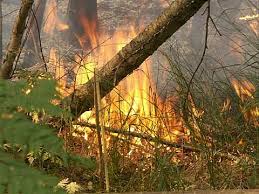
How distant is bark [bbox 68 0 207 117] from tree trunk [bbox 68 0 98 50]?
407 centimetres

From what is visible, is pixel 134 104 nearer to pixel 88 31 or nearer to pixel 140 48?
pixel 140 48

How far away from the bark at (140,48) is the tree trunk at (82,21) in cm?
407

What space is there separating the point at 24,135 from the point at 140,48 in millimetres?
1734

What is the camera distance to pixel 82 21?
22.7 ft

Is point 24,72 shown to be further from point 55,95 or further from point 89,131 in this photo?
point 55,95

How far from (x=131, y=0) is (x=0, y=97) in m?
7.60

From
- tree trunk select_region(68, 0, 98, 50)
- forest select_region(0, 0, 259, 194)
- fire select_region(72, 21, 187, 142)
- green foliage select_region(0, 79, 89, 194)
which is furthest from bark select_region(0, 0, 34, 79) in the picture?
tree trunk select_region(68, 0, 98, 50)

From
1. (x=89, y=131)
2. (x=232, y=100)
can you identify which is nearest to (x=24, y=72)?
(x=89, y=131)

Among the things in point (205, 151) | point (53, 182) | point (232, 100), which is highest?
point (232, 100)

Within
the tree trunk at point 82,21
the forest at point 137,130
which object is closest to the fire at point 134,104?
the forest at point 137,130

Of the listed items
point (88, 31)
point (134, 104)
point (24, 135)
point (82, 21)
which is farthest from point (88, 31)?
point (24, 135)

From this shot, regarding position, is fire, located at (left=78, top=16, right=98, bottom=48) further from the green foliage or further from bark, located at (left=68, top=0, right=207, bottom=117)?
the green foliage

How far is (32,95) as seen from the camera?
103cm

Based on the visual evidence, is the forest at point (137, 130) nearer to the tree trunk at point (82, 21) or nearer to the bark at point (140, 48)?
the bark at point (140, 48)
